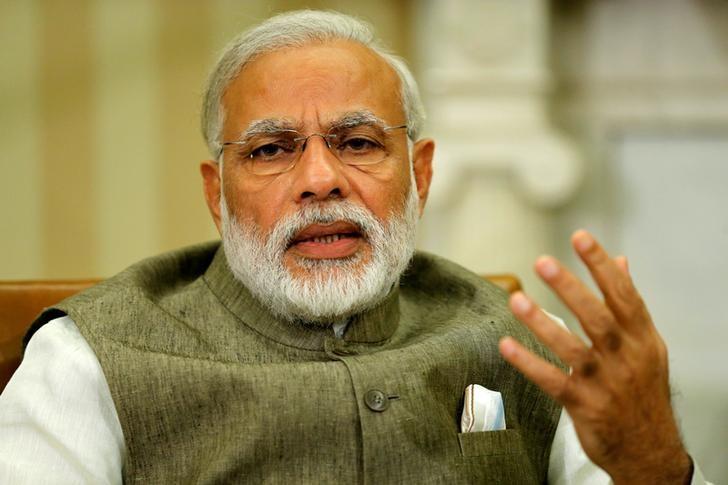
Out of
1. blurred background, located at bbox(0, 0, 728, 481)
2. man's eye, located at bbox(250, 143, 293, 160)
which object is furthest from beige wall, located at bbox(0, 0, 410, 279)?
man's eye, located at bbox(250, 143, 293, 160)

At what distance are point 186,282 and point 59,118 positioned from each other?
5.17ft

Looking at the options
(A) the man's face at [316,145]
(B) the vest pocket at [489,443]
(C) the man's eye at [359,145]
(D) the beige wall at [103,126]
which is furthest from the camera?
(D) the beige wall at [103,126]

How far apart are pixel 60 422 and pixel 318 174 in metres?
0.66

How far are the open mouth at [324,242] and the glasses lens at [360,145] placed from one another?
0.17m

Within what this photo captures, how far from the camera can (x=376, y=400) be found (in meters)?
1.53

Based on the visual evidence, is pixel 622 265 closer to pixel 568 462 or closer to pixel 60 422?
pixel 568 462

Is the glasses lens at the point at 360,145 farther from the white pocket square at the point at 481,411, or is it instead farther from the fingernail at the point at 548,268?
the fingernail at the point at 548,268

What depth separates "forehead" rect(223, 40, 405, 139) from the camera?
1.77 metres

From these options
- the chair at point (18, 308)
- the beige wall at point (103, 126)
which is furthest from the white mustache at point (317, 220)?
Answer: the beige wall at point (103, 126)

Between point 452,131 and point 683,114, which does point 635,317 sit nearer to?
point 452,131

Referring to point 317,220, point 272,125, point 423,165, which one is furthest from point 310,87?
point 423,165

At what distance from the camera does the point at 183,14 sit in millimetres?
3322

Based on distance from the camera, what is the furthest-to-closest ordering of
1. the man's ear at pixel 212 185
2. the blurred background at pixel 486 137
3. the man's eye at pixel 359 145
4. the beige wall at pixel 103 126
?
the beige wall at pixel 103 126
the blurred background at pixel 486 137
the man's ear at pixel 212 185
the man's eye at pixel 359 145

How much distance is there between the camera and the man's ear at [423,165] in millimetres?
2049
